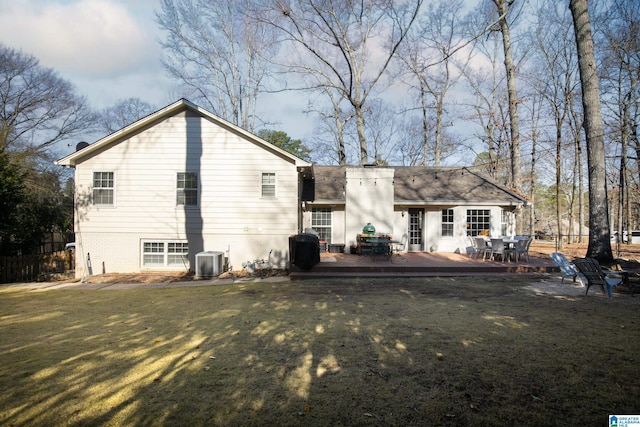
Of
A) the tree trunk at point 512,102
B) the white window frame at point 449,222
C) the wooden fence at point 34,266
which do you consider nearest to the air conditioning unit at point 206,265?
the wooden fence at point 34,266

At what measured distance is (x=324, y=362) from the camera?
14.3 feet

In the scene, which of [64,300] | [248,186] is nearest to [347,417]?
[64,300]

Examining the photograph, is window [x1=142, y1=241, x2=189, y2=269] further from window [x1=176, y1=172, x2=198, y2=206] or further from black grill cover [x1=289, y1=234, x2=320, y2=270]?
black grill cover [x1=289, y1=234, x2=320, y2=270]

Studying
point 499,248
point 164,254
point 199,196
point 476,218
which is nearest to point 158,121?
point 199,196

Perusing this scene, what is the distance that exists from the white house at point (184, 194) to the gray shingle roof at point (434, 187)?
401 centimetres

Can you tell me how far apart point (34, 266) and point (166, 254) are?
4.62m

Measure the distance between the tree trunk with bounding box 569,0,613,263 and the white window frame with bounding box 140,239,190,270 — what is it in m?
13.7

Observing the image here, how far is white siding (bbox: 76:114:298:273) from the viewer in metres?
13.0

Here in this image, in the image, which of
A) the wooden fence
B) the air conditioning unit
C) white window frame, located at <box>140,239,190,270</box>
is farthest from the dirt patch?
the wooden fence

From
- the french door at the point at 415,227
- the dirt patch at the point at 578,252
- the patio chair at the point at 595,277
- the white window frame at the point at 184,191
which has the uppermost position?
the white window frame at the point at 184,191

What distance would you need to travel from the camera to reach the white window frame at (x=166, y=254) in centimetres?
1313

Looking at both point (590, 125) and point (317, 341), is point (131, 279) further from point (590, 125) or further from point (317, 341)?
point (590, 125)

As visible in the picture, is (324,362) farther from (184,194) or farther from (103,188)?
(103,188)

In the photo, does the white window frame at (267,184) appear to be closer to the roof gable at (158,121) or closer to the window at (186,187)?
the roof gable at (158,121)
